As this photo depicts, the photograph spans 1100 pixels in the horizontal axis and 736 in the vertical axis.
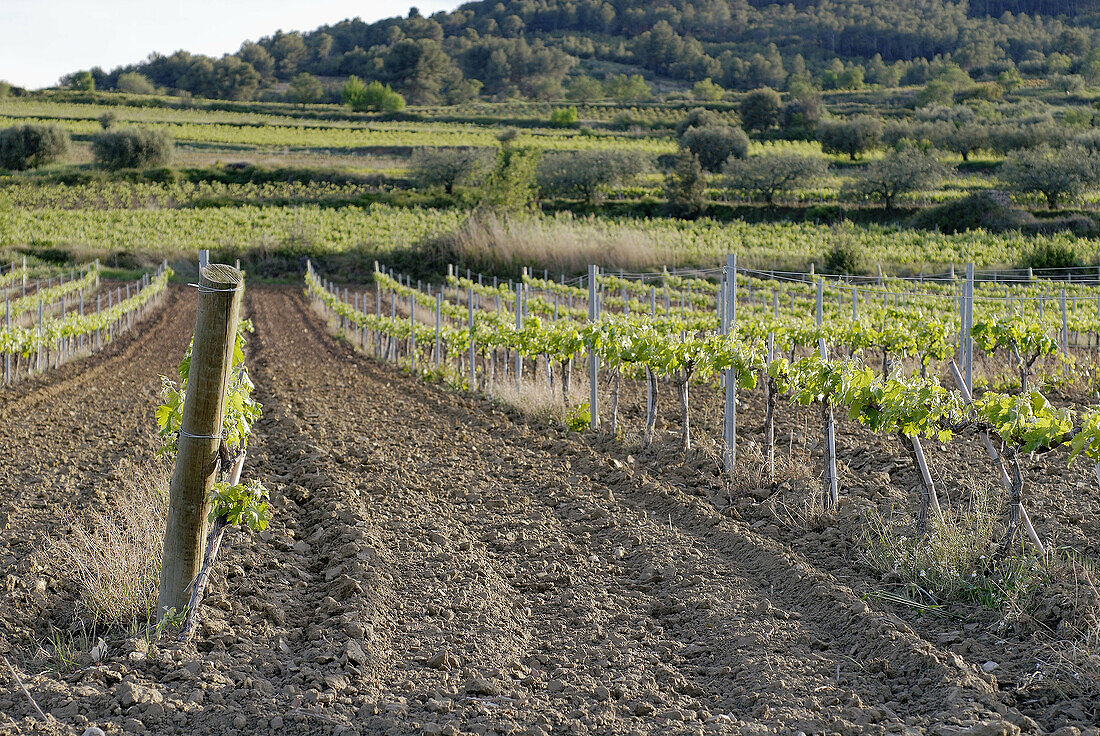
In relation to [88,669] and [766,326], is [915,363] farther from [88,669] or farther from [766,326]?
[88,669]

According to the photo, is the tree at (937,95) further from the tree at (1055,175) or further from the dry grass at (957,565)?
the dry grass at (957,565)

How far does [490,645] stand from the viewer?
4.15m

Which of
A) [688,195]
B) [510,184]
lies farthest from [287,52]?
[688,195]

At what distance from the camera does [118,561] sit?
4418mm

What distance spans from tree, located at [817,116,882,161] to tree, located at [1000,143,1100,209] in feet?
58.9

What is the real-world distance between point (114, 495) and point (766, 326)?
626cm

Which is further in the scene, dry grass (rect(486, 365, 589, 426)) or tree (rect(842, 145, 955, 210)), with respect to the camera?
tree (rect(842, 145, 955, 210))

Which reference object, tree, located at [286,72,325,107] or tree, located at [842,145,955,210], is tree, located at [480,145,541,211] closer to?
tree, located at [842,145,955,210]

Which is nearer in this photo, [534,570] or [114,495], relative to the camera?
[534,570]

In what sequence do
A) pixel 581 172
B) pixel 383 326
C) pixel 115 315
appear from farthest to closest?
pixel 581 172 → pixel 115 315 → pixel 383 326

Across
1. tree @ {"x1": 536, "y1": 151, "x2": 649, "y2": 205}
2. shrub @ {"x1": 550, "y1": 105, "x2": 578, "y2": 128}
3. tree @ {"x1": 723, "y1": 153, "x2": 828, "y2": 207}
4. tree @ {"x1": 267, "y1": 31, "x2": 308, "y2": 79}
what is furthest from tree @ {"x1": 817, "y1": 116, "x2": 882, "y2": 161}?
tree @ {"x1": 267, "y1": 31, "x2": 308, "y2": 79}

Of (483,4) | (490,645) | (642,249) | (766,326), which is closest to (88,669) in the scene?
(490,645)

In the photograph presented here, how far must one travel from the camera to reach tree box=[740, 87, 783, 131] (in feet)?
249

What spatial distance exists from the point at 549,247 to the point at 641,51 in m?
123
